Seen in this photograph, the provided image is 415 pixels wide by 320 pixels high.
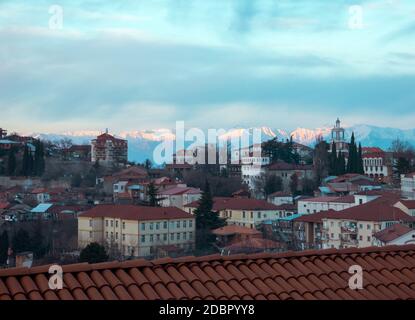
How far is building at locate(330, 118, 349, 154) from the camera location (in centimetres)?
4302

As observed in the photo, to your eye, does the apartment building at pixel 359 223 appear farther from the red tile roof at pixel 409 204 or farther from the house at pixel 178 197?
the house at pixel 178 197

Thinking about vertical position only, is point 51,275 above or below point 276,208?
above

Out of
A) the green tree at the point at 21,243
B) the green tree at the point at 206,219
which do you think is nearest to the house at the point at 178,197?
the green tree at the point at 206,219

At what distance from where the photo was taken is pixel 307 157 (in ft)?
148

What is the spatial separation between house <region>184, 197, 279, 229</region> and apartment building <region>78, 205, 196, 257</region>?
12.6ft

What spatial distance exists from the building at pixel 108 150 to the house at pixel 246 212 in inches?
782

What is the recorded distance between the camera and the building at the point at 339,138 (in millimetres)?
43019

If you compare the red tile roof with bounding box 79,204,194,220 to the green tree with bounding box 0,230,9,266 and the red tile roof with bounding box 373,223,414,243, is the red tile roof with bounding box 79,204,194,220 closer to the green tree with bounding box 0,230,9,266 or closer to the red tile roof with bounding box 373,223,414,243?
the green tree with bounding box 0,230,9,266

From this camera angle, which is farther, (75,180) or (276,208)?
(75,180)

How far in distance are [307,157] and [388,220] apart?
2385cm

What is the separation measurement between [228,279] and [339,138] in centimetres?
4166

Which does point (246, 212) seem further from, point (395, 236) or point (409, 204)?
point (395, 236)
